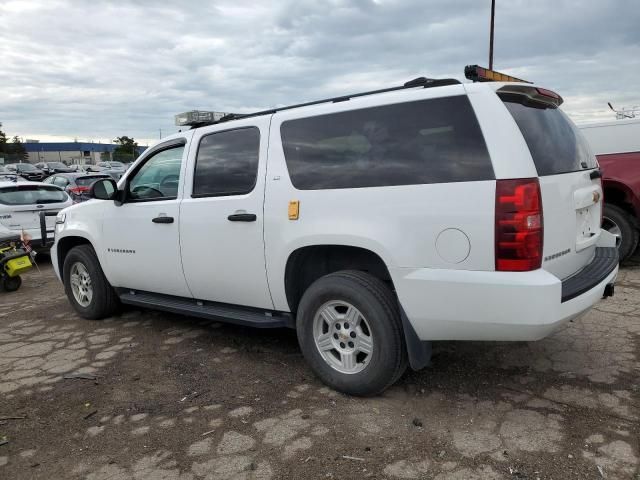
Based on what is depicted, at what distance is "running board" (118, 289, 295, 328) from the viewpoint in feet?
13.0

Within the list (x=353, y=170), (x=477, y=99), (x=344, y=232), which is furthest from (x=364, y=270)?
(x=477, y=99)

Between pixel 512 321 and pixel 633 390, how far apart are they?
1.23 m

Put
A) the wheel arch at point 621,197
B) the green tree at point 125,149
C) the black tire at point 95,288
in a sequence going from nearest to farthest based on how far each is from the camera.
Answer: the black tire at point 95,288, the wheel arch at point 621,197, the green tree at point 125,149

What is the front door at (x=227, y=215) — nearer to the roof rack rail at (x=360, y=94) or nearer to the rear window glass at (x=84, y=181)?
the roof rack rail at (x=360, y=94)

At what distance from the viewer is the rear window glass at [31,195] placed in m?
9.19

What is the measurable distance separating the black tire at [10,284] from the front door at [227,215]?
4.24m

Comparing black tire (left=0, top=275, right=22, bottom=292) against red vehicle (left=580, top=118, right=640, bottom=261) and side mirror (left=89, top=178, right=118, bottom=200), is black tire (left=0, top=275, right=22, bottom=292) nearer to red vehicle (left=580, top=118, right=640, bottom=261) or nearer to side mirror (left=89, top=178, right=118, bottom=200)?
side mirror (left=89, top=178, right=118, bottom=200)

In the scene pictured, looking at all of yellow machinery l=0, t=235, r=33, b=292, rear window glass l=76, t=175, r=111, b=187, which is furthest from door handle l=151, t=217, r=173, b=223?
rear window glass l=76, t=175, r=111, b=187

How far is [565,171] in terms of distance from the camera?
3.27 metres

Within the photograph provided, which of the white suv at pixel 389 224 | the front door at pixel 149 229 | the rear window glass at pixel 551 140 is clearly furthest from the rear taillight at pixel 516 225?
the front door at pixel 149 229

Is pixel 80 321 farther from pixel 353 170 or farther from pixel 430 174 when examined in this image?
pixel 430 174

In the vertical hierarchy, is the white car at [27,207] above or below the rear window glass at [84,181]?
below

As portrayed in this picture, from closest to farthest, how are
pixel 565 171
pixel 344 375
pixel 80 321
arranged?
1. pixel 565 171
2. pixel 344 375
3. pixel 80 321

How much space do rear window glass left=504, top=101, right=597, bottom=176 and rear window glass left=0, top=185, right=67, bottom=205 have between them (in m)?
8.66
